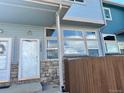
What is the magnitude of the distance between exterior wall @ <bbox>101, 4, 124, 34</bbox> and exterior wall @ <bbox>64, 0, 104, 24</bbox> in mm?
1477

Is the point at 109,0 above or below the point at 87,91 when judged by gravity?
above

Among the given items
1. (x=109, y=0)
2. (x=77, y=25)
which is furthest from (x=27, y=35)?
(x=109, y=0)

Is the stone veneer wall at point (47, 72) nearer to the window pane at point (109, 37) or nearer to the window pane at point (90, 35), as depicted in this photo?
the window pane at point (90, 35)

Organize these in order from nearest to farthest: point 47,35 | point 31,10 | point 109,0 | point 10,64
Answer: point 31,10 → point 10,64 → point 47,35 → point 109,0

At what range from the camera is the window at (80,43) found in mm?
7154

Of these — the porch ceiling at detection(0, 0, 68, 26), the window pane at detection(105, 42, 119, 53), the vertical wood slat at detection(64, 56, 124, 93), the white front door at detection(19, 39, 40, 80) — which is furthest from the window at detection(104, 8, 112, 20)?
the vertical wood slat at detection(64, 56, 124, 93)

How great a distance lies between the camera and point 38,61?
5.93 metres

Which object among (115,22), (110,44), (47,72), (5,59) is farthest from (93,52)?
(5,59)

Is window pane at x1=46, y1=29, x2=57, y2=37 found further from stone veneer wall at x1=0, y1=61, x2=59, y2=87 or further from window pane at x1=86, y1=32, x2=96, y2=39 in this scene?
window pane at x1=86, y1=32, x2=96, y2=39

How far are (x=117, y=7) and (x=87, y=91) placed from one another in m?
9.20

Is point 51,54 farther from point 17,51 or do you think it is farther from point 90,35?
point 90,35

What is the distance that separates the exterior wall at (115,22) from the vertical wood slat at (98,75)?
575cm

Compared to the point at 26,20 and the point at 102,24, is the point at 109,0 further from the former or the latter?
the point at 26,20

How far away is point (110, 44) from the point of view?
29.2ft
